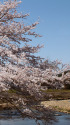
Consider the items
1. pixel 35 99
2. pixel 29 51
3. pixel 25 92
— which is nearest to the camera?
pixel 25 92

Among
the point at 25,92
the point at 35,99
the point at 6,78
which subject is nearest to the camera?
the point at 6,78

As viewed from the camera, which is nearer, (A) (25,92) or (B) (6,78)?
(B) (6,78)

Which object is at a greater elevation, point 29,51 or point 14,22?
point 14,22

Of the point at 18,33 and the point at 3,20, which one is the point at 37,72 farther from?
the point at 3,20

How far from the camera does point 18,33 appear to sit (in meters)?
10.6

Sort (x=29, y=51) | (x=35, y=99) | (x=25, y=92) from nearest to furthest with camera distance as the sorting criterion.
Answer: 1. (x=25, y=92)
2. (x=35, y=99)
3. (x=29, y=51)

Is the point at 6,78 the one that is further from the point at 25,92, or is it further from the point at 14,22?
the point at 14,22

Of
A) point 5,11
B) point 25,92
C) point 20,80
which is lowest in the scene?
point 25,92

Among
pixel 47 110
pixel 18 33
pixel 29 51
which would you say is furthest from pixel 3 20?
pixel 47 110

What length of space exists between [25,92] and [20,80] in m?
0.72

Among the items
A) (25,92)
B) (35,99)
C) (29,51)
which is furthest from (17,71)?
(29,51)

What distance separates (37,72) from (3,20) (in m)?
4.05

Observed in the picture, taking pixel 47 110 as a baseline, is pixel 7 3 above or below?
above

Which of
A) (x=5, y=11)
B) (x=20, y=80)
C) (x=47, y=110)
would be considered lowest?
(x=47, y=110)
